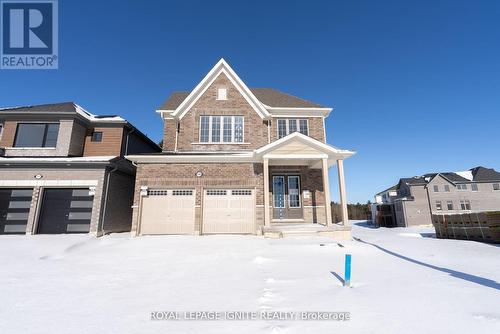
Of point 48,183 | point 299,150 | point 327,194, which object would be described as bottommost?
point 327,194

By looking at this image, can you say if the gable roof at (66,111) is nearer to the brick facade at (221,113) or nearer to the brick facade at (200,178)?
the brick facade at (221,113)

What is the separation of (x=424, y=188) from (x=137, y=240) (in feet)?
131

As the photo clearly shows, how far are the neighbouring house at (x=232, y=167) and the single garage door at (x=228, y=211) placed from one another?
54 mm

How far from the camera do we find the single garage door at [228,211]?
1316 centimetres

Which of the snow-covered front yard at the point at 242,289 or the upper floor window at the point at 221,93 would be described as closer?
the snow-covered front yard at the point at 242,289

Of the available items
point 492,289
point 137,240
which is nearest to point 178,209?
point 137,240

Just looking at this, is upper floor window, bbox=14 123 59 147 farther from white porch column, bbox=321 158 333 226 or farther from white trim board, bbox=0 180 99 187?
white porch column, bbox=321 158 333 226

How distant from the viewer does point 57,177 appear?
46.0 ft

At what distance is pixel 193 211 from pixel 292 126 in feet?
29.5

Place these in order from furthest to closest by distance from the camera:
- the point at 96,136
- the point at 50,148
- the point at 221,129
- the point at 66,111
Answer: the point at 96,136 < the point at 221,129 < the point at 66,111 < the point at 50,148

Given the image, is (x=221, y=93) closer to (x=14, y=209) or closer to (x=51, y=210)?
(x=51, y=210)

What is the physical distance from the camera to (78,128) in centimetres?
1608

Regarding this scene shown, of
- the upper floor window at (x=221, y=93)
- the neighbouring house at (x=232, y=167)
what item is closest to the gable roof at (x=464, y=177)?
the neighbouring house at (x=232, y=167)

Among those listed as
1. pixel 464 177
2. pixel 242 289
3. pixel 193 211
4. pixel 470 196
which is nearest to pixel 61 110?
pixel 193 211
